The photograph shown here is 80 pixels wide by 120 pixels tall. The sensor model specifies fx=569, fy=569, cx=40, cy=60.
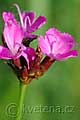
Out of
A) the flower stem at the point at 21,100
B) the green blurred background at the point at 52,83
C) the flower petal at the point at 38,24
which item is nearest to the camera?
the flower stem at the point at 21,100

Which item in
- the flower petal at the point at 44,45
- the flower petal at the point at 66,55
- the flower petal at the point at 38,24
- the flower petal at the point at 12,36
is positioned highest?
the flower petal at the point at 38,24

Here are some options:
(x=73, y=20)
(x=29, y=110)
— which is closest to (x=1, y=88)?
(x=29, y=110)

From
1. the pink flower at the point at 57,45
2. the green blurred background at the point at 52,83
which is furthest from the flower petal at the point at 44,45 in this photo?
the green blurred background at the point at 52,83

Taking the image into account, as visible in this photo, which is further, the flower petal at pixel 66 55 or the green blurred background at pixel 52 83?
the green blurred background at pixel 52 83

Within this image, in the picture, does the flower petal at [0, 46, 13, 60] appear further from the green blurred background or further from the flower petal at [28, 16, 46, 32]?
the green blurred background

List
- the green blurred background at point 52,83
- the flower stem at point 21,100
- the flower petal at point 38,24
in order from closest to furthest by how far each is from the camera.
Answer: the flower stem at point 21,100, the flower petal at point 38,24, the green blurred background at point 52,83

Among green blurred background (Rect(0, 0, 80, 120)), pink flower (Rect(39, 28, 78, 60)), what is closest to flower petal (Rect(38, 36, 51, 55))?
pink flower (Rect(39, 28, 78, 60))

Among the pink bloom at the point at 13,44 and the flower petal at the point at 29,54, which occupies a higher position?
the pink bloom at the point at 13,44

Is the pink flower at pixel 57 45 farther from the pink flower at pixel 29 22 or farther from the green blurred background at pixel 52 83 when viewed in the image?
the green blurred background at pixel 52 83
